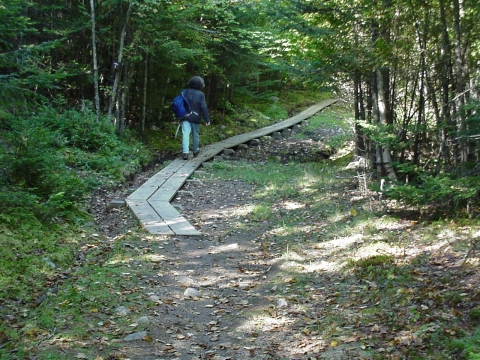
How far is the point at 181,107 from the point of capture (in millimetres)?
14281

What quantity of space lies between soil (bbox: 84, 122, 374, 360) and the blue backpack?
5162 mm

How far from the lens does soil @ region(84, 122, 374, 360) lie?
4.40 m

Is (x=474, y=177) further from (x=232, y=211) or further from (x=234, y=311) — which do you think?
(x=232, y=211)

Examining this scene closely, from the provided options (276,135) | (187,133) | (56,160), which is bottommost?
(56,160)

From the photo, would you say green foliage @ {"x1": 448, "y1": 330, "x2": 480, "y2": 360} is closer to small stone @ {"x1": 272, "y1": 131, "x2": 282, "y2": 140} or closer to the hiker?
the hiker

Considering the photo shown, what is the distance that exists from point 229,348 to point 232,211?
5.23 metres

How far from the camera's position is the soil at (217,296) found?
4398mm

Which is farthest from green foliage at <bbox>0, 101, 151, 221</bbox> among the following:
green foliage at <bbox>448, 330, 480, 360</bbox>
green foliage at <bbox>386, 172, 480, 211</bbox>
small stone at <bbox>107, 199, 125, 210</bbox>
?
green foliage at <bbox>448, 330, 480, 360</bbox>

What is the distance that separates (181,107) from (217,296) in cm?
954

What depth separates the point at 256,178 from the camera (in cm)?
1259

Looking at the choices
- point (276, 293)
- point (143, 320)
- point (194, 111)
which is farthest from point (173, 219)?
point (194, 111)

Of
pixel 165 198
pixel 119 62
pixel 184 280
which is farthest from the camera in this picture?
pixel 119 62

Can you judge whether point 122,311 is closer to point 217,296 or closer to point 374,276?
point 217,296

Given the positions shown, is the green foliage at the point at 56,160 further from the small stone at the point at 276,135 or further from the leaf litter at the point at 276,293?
the small stone at the point at 276,135
